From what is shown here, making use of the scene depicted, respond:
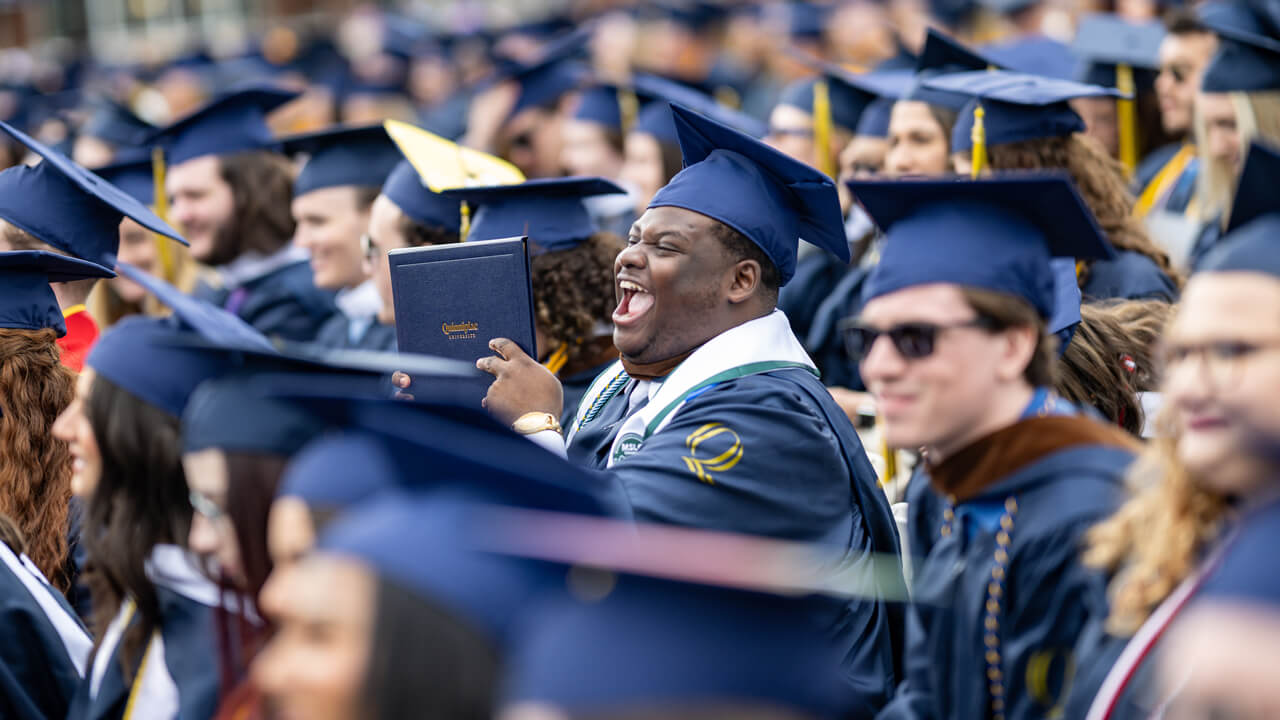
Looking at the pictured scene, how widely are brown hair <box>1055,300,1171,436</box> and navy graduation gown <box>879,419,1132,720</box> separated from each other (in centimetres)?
110

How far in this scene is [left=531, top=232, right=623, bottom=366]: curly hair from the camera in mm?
4504

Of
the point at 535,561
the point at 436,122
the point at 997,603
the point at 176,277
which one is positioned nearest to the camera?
the point at 535,561

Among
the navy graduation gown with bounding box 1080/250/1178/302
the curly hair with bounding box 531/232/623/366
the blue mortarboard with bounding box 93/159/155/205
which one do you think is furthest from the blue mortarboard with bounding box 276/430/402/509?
the blue mortarboard with bounding box 93/159/155/205

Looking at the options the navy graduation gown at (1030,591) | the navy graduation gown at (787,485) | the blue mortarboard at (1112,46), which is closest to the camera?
the navy graduation gown at (1030,591)

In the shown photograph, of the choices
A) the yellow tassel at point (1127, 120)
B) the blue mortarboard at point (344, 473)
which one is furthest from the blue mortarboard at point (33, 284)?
the yellow tassel at point (1127, 120)

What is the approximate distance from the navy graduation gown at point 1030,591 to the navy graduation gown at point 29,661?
5.95ft

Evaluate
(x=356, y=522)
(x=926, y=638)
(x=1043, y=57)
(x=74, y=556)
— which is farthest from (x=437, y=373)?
(x=1043, y=57)

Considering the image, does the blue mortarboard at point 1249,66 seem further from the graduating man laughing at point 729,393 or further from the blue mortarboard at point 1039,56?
the graduating man laughing at point 729,393

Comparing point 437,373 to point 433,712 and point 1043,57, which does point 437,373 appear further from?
Result: point 1043,57

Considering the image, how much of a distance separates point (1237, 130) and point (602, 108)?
150 inches

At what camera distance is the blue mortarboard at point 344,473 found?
1.99m

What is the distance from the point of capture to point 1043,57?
6.80 m

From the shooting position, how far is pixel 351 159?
19.6ft

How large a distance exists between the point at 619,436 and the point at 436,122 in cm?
845
